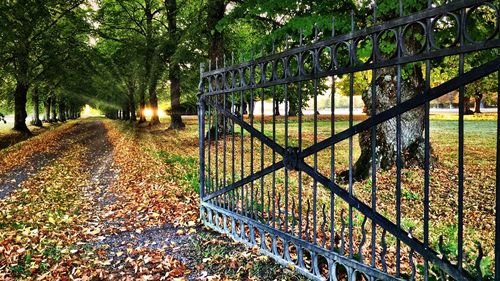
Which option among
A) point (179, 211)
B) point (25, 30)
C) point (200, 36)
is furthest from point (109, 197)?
point (25, 30)

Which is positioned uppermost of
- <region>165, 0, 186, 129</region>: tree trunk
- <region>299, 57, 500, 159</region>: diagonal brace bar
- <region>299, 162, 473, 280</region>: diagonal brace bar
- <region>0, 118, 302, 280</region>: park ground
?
<region>165, 0, 186, 129</region>: tree trunk

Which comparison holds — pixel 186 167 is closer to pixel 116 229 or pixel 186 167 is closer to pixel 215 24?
pixel 116 229

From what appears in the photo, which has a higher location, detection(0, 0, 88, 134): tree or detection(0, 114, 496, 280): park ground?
detection(0, 0, 88, 134): tree

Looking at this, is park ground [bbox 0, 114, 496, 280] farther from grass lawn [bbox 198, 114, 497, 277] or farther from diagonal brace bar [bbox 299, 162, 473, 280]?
diagonal brace bar [bbox 299, 162, 473, 280]

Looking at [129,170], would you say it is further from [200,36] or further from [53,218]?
[200,36]

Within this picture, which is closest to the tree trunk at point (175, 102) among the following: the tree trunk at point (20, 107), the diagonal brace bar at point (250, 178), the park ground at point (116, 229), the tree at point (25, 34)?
the tree at point (25, 34)

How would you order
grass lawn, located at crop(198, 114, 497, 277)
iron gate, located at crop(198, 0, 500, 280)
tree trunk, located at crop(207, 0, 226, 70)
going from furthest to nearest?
tree trunk, located at crop(207, 0, 226, 70), grass lawn, located at crop(198, 114, 497, 277), iron gate, located at crop(198, 0, 500, 280)

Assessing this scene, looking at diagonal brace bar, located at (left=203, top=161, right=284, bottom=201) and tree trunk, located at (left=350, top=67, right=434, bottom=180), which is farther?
tree trunk, located at (left=350, top=67, right=434, bottom=180)

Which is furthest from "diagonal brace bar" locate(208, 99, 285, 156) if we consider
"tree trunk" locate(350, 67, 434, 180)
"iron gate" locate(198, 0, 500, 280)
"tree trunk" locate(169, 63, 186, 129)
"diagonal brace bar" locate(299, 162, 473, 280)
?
"tree trunk" locate(169, 63, 186, 129)

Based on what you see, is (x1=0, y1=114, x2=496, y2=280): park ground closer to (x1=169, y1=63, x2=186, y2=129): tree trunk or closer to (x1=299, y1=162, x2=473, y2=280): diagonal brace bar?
(x1=299, y1=162, x2=473, y2=280): diagonal brace bar

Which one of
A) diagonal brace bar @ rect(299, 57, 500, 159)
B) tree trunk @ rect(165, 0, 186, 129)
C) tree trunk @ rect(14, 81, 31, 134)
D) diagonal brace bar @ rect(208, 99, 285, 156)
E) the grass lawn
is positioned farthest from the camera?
tree trunk @ rect(14, 81, 31, 134)

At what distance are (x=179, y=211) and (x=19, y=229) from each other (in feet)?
7.48

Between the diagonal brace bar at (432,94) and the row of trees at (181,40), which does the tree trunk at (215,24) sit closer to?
the row of trees at (181,40)

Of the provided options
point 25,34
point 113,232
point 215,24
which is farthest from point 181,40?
point 113,232
